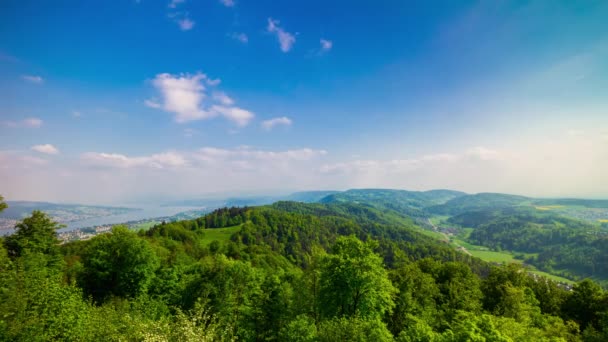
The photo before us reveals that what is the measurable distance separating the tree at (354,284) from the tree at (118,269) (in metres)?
31.6

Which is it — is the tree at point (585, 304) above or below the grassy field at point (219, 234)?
above

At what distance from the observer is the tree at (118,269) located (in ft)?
134

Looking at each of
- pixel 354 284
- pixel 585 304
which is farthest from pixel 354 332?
pixel 585 304

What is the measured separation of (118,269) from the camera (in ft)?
136

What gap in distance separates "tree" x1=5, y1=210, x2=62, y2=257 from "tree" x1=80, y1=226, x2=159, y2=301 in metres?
5.81

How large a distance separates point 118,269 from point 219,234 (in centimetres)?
12228

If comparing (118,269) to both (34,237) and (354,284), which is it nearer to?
(34,237)

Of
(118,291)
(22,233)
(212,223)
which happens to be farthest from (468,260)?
(22,233)

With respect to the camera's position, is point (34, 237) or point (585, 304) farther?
point (585, 304)

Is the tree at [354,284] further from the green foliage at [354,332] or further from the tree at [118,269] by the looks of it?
the tree at [118,269]

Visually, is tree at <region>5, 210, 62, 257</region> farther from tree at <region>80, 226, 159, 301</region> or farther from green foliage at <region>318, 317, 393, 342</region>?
green foliage at <region>318, 317, 393, 342</region>

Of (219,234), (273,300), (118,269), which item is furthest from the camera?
(219,234)

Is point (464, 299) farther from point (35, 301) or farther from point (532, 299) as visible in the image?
point (35, 301)

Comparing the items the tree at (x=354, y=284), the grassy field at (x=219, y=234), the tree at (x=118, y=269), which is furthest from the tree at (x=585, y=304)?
the grassy field at (x=219, y=234)
